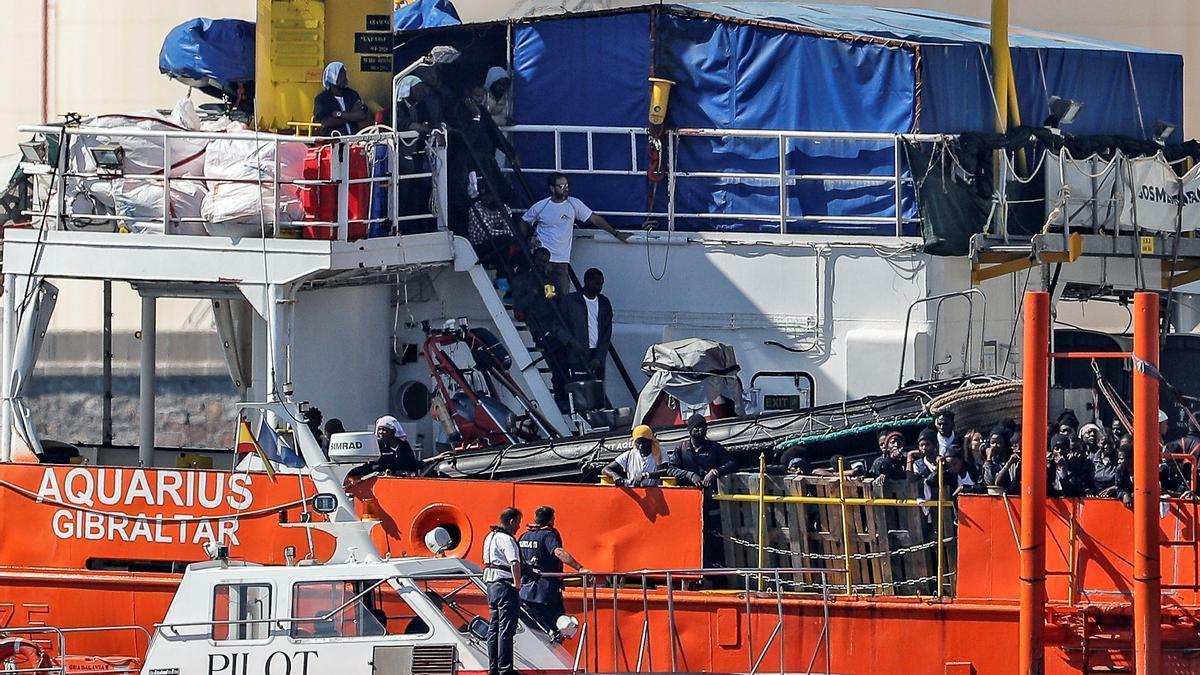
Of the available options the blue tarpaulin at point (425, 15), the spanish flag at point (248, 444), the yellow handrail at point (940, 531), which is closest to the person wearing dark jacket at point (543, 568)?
the spanish flag at point (248, 444)

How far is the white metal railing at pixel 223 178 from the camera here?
14898mm

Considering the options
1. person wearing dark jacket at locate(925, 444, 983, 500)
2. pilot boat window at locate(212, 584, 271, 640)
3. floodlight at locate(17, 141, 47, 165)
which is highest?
floodlight at locate(17, 141, 47, 165)

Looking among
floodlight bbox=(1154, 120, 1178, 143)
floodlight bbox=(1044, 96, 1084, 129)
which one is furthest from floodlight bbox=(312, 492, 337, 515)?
floodlight bbox=(1154, 120, 1178, 143)

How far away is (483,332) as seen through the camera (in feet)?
52.5

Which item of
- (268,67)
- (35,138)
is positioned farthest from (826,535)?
(35,138)

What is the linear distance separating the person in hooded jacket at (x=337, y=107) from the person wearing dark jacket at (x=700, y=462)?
4.21 metres

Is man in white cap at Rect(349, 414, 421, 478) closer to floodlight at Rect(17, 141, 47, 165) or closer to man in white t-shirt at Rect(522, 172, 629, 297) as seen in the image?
man in white t-shirt at Rect(522, 172, 629, 297)

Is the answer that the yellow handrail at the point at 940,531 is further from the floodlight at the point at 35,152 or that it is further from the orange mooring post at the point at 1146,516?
the floodlight at the point at 35,152

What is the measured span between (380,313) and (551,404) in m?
1.75

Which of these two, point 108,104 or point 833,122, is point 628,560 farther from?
point 108,104

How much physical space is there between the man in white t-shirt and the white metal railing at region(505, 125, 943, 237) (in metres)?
0.51

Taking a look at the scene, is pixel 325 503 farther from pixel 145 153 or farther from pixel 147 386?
pixel 147 386

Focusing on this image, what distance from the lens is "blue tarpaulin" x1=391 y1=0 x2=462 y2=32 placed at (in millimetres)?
18766

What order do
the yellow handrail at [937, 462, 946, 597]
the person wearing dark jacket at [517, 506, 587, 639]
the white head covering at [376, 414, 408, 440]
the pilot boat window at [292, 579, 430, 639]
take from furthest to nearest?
the white head covering at [376, 414, 408, 440] < the yellow handrail at [937, 462, 946, 597] < the person wearing dark jacket at [517, 506, 587, 639] < the pilot boat window at [292, 579, 430, 639]
